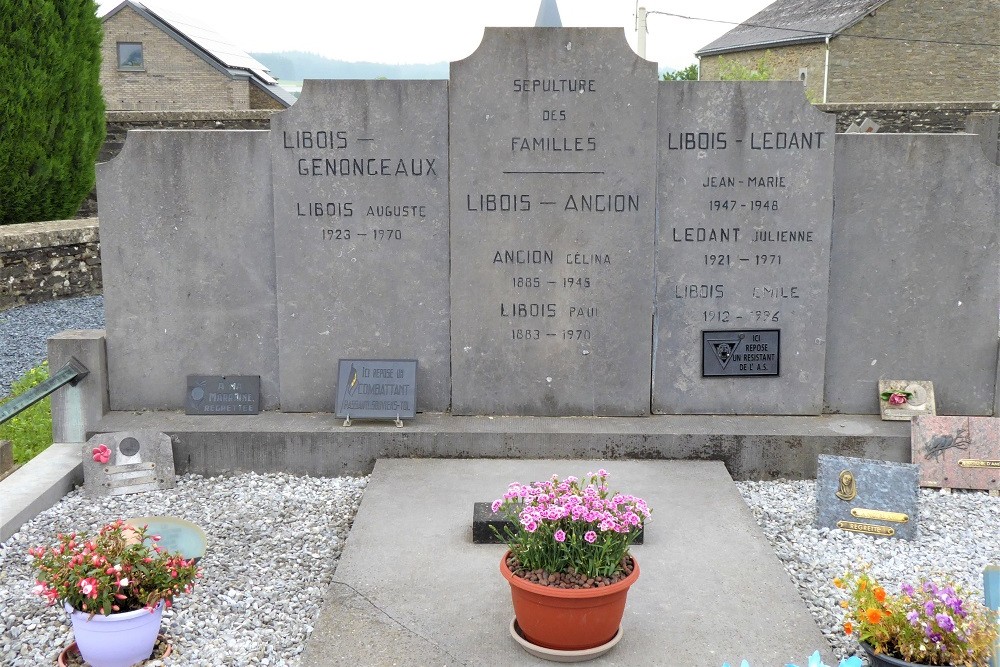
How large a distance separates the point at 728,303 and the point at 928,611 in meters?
2.86

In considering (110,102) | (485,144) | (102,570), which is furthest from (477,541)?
(110,102)

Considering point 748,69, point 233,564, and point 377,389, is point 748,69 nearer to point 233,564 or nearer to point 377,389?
point 377,389

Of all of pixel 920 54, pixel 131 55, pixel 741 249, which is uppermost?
pixel 131 55

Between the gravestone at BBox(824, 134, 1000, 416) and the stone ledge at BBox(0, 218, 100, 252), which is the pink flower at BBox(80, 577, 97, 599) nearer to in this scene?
the gravestone at BBox(824, 134, 1000, 416)

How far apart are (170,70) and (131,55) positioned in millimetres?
1768

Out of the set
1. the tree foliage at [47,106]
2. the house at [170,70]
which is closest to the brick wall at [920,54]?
the house at [170,70]

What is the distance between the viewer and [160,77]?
32.0 meters

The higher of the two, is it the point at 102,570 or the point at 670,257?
the point at 670,257

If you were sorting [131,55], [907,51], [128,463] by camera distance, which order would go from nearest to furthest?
[128,463] < [907,51] < [131,55]

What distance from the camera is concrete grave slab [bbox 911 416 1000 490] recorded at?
16.7 feet

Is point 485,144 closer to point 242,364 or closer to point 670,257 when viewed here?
point 670,257

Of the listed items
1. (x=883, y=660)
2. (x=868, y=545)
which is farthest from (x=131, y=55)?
(x=883, y=660)

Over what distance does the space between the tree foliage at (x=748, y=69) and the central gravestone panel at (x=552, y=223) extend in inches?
1000

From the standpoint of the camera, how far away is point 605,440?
17.3 feet
